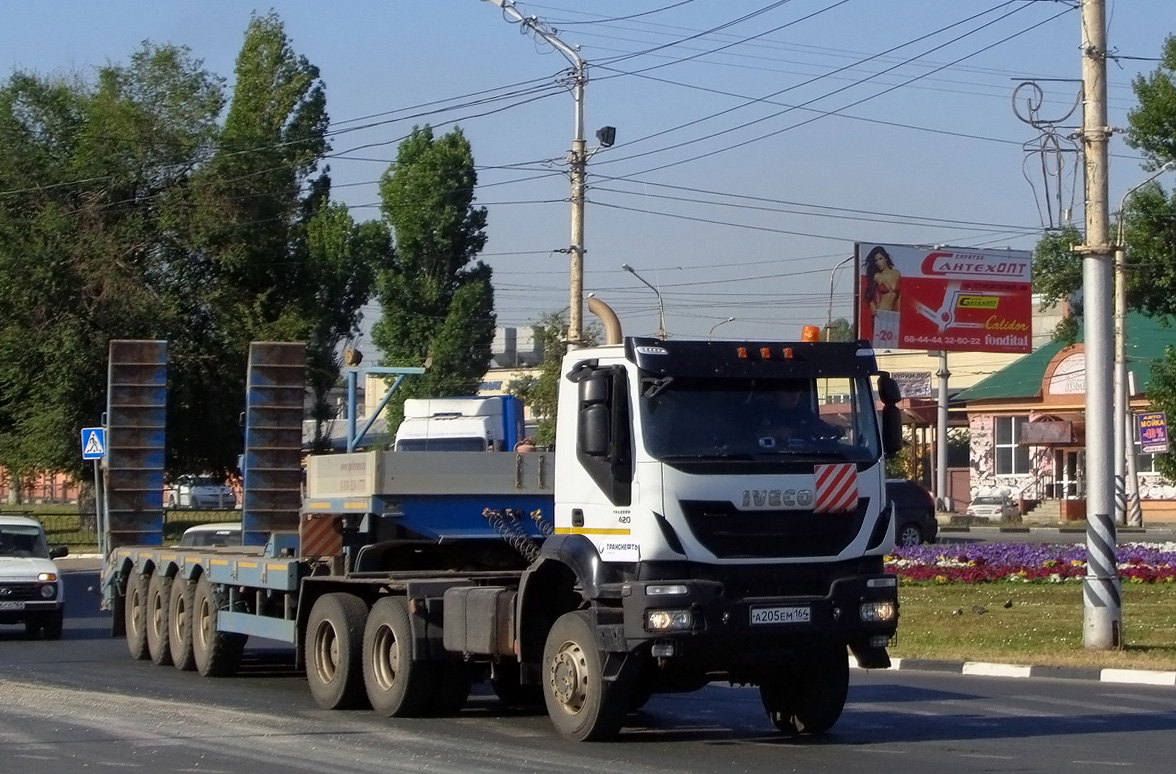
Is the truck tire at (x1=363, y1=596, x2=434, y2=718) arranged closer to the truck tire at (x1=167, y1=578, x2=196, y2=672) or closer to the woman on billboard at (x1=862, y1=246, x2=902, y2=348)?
the truck tire at (x1=167, y1=578, x2=196, y2=672)

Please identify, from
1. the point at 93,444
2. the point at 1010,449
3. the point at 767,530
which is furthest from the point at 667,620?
the point at 1010,449

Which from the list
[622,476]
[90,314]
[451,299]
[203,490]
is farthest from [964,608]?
[203,490]

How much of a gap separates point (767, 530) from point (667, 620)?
919 millimetres

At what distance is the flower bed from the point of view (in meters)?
24.1

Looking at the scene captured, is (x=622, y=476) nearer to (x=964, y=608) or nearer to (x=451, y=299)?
(x=964, y=608)

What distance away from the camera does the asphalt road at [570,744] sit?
1013cm

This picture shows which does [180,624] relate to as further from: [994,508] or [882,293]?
[994,508]

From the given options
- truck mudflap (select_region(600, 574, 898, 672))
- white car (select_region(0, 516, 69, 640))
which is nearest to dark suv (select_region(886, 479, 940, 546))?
white car (select_region(0, 516, 69, 640))

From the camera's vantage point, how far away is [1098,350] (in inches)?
642

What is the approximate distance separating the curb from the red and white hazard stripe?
3.81 meters

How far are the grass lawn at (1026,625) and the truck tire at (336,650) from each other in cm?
671

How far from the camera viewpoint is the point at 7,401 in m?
46.8

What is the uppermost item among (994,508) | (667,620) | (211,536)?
(994,508)

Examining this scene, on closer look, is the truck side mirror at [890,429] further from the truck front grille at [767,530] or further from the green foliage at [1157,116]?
the green foliage at [1157,116]
